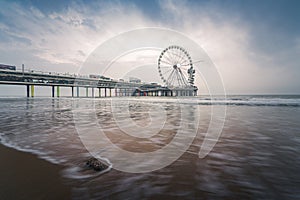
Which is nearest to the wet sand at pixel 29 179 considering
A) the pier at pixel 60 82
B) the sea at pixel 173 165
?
the sea at pixel 173 165

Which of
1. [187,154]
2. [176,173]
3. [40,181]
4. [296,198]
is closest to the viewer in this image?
[296,198]

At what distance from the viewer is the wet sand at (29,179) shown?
6.60ft

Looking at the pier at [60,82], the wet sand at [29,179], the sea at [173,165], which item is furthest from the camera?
the pier at [60,82]

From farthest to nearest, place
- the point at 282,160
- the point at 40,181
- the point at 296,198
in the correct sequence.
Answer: the point at 282,160 → the point at 40,181 → the point at 296,198

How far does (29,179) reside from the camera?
238 centimetres

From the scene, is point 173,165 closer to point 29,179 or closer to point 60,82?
point 29,179

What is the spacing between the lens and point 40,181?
7.66 feet

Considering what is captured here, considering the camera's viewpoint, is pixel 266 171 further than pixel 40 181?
Yes

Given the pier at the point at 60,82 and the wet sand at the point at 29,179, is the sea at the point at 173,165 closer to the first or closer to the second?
the wet sand at the point at 29,179

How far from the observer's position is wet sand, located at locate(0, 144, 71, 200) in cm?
201

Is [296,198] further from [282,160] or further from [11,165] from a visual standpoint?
[11,165]

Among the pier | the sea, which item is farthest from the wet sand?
the pier

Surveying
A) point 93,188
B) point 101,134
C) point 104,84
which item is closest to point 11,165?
point 93,188

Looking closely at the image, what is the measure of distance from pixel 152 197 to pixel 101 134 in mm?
3757
